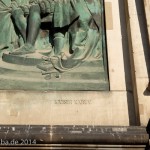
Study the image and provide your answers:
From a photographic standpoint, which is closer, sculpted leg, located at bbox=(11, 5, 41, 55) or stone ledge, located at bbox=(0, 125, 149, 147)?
stone ledge, located at bbox=(0, 125, 149, 147)

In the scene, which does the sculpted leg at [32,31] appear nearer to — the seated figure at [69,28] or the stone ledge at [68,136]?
the seated figure at [69,28]

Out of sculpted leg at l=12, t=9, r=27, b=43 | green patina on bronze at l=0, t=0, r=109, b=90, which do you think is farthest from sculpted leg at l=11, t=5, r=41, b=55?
sculpted leg at l=12, t=9, r=27, b=43

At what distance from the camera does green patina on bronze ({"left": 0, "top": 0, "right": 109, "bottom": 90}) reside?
7.22 m

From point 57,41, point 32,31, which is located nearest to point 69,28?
point 57,41

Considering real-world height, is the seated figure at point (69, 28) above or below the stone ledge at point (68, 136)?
above

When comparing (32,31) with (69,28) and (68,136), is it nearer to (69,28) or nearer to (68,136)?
(69,28)

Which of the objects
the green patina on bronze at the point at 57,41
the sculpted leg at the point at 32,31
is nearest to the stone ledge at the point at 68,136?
the green patina on bronze at the point at 57,41

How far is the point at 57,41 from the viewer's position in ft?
25.2

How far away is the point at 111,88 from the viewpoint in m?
7.07

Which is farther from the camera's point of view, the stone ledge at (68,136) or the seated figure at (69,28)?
the seated figure at (69,28)

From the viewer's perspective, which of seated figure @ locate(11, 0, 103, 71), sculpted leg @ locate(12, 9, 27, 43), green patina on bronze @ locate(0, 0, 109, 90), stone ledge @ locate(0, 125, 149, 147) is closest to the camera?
stone ledge @ locate(0, 125, 149, 147)

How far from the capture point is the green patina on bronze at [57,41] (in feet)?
23.7

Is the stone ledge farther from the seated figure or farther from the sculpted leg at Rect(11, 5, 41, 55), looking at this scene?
the sculpted leg at Rect(11, 5, 41, 55)

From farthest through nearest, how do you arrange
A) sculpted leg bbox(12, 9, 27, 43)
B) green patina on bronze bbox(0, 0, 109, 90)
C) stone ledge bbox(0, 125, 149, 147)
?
1. sculpted leg bbox(12, 9, 27, 43)
2. green patina on bronze bbox(0, 0, 109, 90)
3. stone ledge bbox(0, 125, 149, 147)
